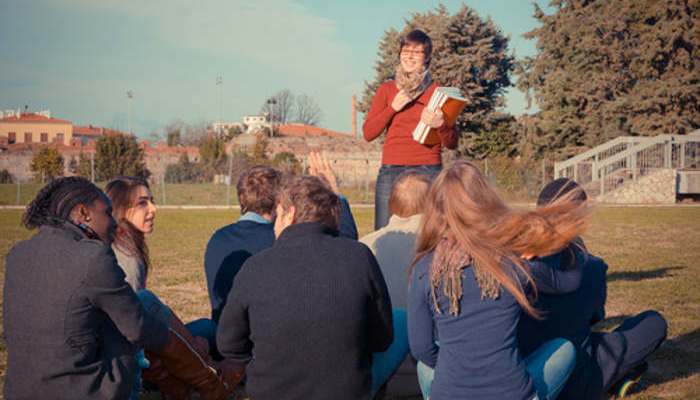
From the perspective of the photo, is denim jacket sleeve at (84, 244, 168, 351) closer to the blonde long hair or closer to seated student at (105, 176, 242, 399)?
seated student at (105, 176, 242, 399)

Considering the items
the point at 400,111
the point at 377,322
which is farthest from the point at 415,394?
the point at 400,111

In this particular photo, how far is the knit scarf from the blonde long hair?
7.38 feet

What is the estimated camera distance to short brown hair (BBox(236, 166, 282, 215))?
4.07 m

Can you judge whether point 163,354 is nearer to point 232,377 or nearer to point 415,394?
point 232,377

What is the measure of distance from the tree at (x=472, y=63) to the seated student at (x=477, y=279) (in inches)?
1381

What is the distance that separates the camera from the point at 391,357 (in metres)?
3.38

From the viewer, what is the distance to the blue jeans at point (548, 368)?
287 cm

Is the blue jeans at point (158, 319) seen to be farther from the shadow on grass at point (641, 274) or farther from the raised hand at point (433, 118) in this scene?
the shadow on grass at point (641, 274)

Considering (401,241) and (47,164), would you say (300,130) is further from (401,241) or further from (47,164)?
(401,241)

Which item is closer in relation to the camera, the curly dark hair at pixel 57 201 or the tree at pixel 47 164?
the curly dark hair at pixel 57 201

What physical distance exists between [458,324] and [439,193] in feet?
1.71

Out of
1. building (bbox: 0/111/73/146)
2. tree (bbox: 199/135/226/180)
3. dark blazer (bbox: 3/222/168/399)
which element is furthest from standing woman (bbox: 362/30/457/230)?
building (bbox: 0/111/73/146)

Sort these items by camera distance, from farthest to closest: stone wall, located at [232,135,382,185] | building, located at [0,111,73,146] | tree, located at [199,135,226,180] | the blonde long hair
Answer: building, located at [0,111,73,146]
stone wall, located at [232,135,382,185]
tree, located at [199,135,226,180]
the blonde long hair

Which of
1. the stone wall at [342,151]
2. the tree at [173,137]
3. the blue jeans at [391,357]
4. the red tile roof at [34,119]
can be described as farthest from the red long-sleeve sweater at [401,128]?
the red tile roof at [34,119]
